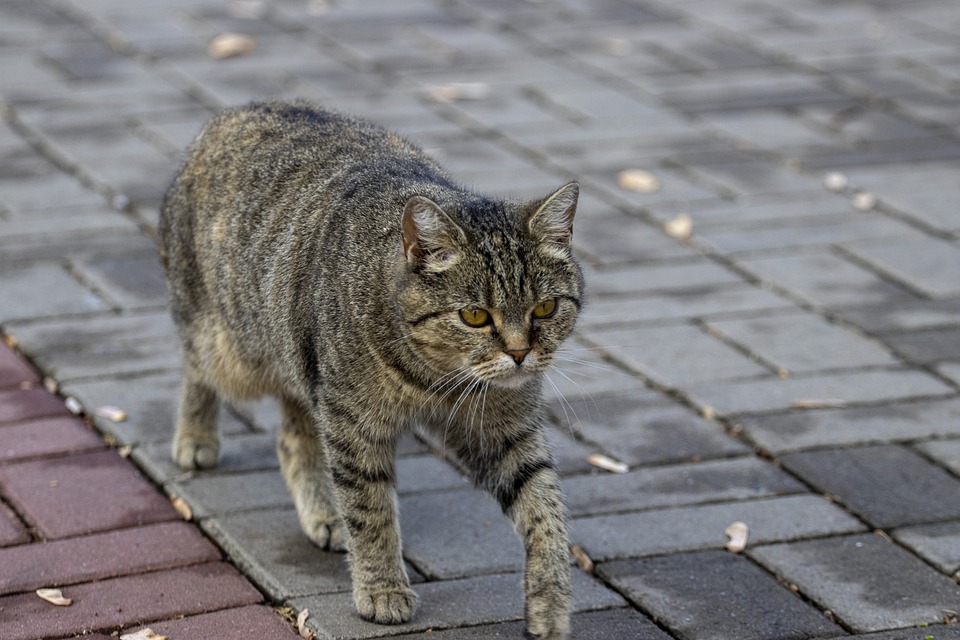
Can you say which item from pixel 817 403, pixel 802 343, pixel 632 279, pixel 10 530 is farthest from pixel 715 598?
pixel 632 279

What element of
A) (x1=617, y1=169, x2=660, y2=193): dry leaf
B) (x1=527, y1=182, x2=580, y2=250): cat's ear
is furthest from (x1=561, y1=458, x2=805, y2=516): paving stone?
(x1=617, y1=169, x2=660, y2=193): dry leaf

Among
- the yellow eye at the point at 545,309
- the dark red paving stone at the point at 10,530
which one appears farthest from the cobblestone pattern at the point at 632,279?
the yellow eye at the point at 545,309

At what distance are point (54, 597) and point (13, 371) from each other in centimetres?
150

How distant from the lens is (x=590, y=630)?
11.6 feet

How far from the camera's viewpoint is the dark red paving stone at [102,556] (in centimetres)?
369

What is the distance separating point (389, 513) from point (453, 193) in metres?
0.85

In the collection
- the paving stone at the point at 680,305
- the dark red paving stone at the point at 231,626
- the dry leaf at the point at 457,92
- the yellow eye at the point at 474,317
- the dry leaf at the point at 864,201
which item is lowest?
the paving stone at the point at 680,305

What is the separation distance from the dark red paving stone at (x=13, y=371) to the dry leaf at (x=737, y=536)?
2426 mm

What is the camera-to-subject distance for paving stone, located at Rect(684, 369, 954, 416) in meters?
4.89

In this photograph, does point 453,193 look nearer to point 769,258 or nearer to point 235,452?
point 235,452

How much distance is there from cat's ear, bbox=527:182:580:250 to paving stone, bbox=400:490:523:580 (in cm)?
82

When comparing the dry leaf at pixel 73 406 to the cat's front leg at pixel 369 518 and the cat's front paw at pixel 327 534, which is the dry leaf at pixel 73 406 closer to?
the cat's front paw at pixel 327 534

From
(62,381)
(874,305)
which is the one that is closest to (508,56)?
(874,305)

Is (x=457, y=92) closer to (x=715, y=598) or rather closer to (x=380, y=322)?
(x=380, y=322)
